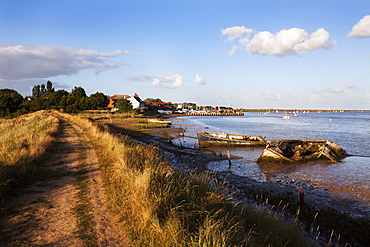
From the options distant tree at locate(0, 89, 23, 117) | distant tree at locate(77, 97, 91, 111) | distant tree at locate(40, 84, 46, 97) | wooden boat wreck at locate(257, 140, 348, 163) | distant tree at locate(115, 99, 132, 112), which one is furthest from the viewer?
distant tree at locate(40, 84, 46, 97)

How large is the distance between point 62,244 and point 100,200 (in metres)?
2.38

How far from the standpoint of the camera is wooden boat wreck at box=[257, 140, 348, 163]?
21.5 m

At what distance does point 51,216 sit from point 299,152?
23.4 m

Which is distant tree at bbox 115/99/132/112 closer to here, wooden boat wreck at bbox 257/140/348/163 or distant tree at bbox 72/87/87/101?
distant tree at bbox 72/87/87/101

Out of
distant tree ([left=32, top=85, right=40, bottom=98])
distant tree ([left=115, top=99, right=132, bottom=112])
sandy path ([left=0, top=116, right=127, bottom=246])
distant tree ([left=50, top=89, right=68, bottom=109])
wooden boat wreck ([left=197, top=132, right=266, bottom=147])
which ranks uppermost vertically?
distant tree ([left=32, top=85, right=40, bottom=98])

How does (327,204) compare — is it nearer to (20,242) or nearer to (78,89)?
(20,242)

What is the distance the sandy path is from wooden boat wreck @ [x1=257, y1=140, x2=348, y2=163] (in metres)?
16.6

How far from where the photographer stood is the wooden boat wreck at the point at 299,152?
21.5m

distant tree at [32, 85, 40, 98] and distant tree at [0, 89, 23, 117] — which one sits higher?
distant tree at [32, 85, 40, 98]

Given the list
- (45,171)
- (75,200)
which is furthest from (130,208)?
(45,171)

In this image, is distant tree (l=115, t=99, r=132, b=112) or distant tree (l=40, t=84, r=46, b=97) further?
distant tree (l=40, t=84, r=46, b=97)

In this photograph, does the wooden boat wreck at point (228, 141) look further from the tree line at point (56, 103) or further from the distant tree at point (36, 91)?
the distant tree at point (36, 91)

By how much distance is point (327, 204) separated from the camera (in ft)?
37.8

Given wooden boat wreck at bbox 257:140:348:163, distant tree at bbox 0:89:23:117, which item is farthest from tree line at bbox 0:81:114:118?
wooden boat wreck at bbox 257:140:348:163
